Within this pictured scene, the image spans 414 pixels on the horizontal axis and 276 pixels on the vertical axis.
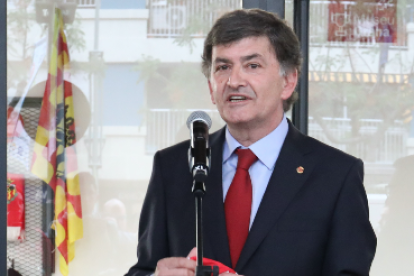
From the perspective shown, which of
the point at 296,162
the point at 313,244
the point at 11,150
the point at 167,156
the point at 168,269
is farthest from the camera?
the point at 11,150

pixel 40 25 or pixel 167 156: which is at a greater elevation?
pixel 40 25

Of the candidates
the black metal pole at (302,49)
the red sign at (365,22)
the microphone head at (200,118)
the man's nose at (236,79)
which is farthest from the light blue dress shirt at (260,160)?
the red sign at (365,22)

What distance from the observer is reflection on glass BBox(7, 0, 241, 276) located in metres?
3.50

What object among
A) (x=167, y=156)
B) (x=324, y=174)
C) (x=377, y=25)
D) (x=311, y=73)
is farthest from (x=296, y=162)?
(x=377, y=25)

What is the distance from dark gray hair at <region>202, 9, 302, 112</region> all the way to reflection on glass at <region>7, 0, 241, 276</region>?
1.47 meters

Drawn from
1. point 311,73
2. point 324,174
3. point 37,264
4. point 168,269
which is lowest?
point 37,264

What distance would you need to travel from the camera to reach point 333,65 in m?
3.49

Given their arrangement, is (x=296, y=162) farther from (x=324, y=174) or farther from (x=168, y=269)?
(x=168, y=269)

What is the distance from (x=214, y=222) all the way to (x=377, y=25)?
220cm

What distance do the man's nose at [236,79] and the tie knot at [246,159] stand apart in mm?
233

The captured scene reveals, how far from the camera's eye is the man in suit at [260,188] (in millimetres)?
1771

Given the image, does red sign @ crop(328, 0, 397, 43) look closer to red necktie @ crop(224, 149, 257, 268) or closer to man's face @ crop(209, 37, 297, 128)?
man's face @ crop(209, 37, 297, 128)

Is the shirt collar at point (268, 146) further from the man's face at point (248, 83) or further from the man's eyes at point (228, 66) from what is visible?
the man's eyes at point (228, 66)

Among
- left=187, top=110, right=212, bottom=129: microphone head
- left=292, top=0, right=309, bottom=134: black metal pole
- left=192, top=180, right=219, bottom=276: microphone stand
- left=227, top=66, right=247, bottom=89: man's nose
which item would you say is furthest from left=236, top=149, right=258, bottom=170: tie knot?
left=292, top=0, right=309, bottom=134: black metal pole
